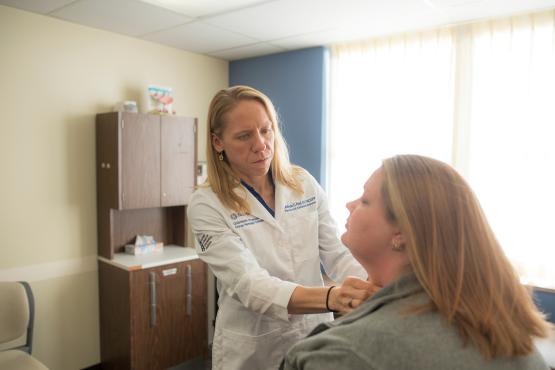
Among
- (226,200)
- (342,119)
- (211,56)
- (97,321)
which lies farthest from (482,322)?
(211,56)

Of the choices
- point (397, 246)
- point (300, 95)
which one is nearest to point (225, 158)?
point (397, 246)

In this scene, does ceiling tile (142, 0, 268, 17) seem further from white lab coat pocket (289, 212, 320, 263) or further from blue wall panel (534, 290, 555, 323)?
blue wall panel (534, 290, 555, 323)

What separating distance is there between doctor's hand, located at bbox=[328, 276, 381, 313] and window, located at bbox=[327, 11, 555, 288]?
2.05m

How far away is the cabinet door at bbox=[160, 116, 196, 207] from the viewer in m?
3.19

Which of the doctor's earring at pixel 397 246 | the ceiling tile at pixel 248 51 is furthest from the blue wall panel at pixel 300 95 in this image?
the doctor's earring at pixel 397 246

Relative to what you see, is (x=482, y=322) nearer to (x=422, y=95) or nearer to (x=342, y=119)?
(x=422, y=95)

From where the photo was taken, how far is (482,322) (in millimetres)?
777

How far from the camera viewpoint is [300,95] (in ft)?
12.1

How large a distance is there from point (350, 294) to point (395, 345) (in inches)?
13.5

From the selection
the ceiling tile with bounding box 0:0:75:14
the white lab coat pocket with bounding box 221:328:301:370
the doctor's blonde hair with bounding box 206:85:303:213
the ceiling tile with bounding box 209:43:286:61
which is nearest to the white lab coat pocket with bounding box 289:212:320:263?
the doctor's blonde hair with bounding box 206:85:303:213

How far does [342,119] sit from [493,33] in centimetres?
121

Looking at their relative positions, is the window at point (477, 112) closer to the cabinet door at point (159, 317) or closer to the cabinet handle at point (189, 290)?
the cabinet handle at point (189, 290)

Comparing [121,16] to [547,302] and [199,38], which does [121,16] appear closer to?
[199,38]

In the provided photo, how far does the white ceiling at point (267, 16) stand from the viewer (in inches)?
99.0
